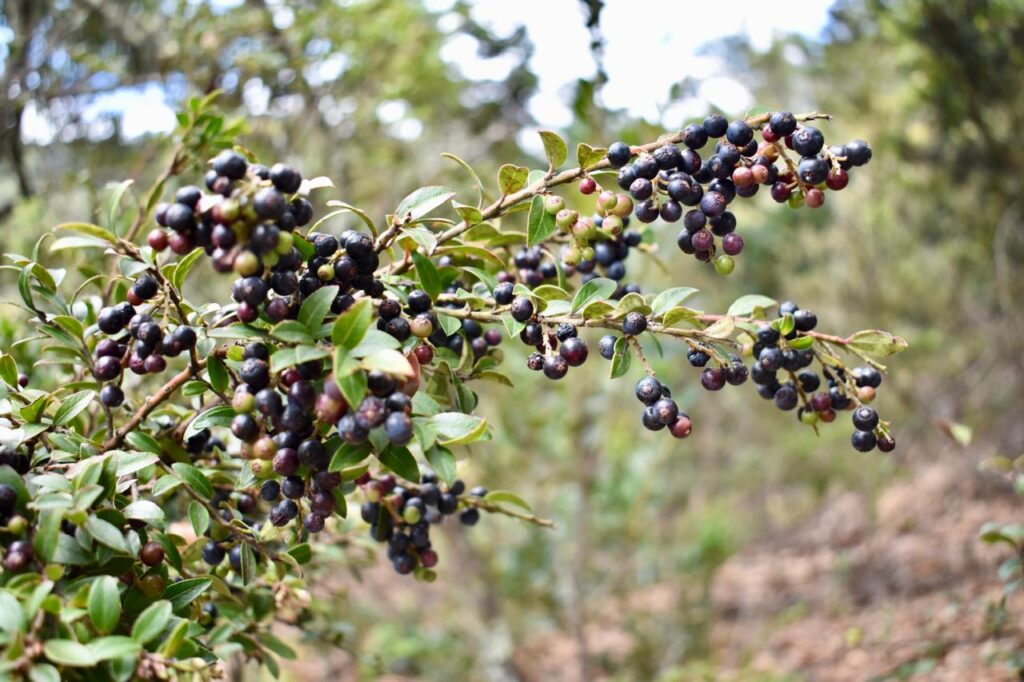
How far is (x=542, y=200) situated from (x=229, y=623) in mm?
757

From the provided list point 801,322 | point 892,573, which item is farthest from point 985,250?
point 801,322

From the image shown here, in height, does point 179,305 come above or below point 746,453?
above

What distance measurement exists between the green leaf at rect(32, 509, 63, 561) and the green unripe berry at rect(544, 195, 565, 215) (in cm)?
68

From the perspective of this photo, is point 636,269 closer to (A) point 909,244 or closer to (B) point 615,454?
(B) point 615,454

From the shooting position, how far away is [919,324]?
5.46 metres

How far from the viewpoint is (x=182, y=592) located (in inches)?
40.4

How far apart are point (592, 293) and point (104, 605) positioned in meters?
0.68

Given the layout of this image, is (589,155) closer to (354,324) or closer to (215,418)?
(354,324)

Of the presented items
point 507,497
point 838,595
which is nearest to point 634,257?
point 838,595

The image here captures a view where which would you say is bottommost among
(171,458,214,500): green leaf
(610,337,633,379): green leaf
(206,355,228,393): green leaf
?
(171,458,214,500): green leaf

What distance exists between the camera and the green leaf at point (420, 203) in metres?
1.09

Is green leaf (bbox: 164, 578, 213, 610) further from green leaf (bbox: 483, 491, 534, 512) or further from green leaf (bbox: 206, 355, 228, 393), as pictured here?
green leaf (bbox: 483, 491, 534, 512)

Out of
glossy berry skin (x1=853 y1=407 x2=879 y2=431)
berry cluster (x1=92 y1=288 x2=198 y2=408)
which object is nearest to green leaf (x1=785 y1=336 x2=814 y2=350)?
glossy berry skin (x1=853 y1=407 x2=879 y2=431)

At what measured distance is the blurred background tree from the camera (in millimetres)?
2971
